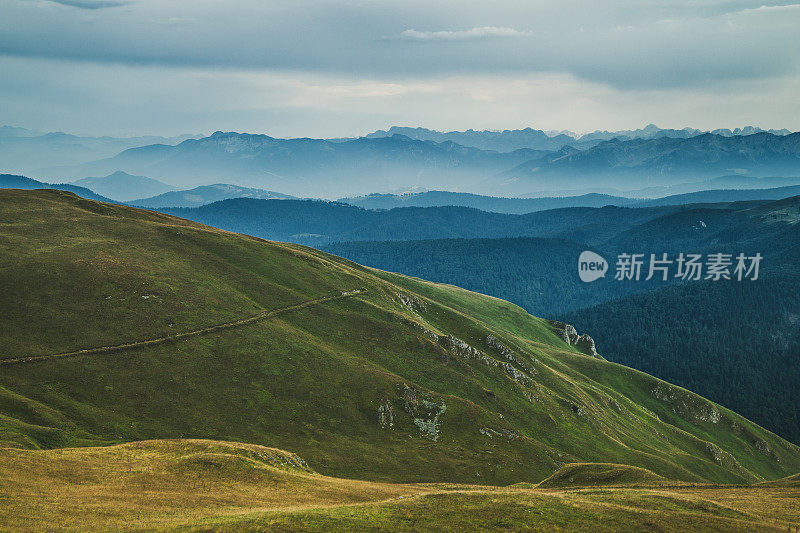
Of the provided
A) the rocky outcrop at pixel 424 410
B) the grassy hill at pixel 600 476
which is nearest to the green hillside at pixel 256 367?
the rocky outcrop at pixel 424 410

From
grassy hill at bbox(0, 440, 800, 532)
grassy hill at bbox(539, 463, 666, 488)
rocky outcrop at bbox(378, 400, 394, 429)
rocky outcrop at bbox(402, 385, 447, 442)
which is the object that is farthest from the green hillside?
grassy hill at bbox(0, 440, 800, 532)

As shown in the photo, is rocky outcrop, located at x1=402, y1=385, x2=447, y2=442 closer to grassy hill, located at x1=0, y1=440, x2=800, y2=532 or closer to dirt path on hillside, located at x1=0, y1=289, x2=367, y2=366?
dirt path on hillside, located at x1=0, y1=289, x2=367, y2=366

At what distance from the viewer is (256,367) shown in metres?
114

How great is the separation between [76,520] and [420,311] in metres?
154

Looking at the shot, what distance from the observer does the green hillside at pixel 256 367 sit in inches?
3644

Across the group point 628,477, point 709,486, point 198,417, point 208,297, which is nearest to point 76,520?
point 198,417

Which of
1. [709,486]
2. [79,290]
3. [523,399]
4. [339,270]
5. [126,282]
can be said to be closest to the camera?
[709,486]

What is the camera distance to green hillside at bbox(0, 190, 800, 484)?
92.6 m

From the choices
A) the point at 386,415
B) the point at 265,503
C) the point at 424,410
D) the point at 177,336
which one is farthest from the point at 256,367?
the point at 265,503

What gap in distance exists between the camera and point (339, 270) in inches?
7470

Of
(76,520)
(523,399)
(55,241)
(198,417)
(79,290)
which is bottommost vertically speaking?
(523,399)

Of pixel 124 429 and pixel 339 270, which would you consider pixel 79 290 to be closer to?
pixel 124 429

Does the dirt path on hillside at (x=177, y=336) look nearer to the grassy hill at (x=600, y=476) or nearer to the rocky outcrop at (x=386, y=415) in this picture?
the rocky outcrop at (x=386, y=415)

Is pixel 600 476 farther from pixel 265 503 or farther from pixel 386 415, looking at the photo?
pixel 265 503
